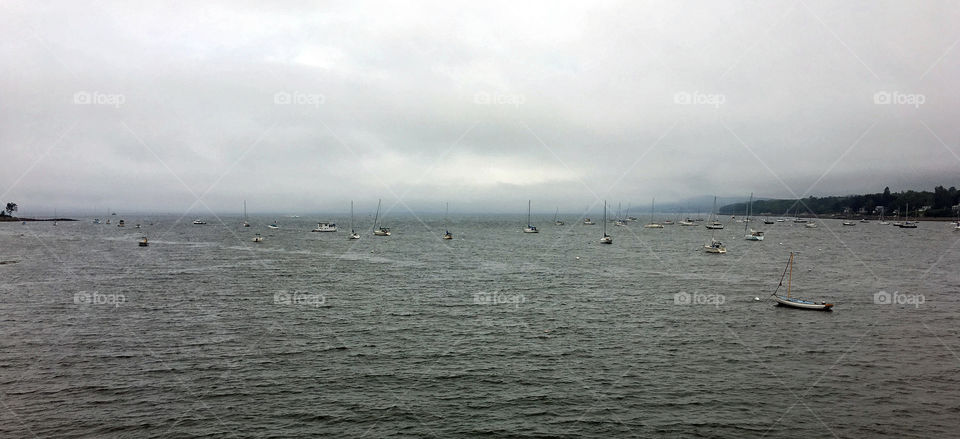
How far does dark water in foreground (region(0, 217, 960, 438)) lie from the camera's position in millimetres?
22141

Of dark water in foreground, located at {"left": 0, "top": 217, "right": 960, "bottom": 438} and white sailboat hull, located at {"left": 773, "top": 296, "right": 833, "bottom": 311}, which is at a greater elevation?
white sailboat hull, located at {"left": 773, "top": 296, "right": 833, "bottom": 311}

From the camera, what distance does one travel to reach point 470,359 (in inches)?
1196

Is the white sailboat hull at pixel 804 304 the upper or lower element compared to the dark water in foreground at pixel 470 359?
upper

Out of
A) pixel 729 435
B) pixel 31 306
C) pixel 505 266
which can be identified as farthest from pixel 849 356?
pixel 31 306

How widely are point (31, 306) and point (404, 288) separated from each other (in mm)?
32948

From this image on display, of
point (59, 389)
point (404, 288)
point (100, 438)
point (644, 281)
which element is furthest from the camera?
point (644, 281)

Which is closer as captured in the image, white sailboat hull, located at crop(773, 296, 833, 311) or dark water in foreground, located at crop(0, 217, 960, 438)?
dark water in foreground, located at crop(0, 217, 960, 438)

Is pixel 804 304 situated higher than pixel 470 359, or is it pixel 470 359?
pixel 804 304

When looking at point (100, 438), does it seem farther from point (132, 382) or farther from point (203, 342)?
point (203, 342)

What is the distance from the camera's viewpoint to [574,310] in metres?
44.6

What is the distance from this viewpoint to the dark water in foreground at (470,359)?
22141mm

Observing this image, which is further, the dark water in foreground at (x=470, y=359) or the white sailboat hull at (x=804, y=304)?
the white sailboat hull at (x=804, y=304)

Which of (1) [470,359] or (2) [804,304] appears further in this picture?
(2) [804,304]

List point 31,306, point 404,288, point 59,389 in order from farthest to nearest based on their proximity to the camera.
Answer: point 404,288
point 31,306
point 59,389
